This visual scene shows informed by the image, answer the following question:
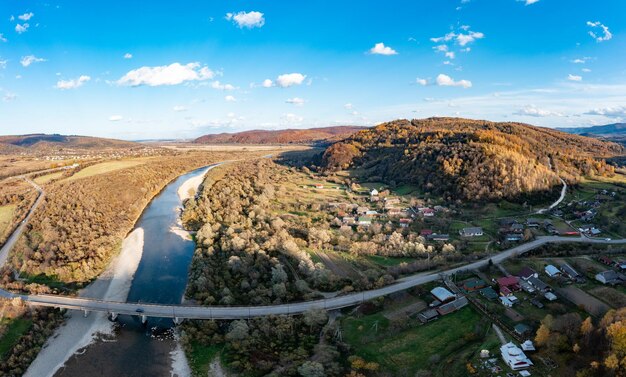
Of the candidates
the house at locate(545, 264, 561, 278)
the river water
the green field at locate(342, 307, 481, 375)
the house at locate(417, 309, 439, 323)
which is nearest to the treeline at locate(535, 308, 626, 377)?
the green field at locate(342, 307, 481, 375)

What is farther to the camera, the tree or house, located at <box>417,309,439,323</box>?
house, located at <box>417,309,439,323</box>

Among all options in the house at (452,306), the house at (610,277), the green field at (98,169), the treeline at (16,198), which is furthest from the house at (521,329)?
the green field at (98,169)

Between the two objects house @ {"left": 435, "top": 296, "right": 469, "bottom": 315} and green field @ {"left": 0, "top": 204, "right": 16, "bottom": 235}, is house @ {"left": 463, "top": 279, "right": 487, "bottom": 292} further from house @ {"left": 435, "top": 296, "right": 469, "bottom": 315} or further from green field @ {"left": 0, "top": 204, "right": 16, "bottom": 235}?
green field @ {"left": 0, "top": 204, "right": 16, "bottom": 235}

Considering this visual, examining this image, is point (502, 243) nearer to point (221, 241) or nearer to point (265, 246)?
point (265, 246)

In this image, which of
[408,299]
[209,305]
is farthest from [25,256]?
[408,299]

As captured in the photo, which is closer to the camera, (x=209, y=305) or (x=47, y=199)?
(x=209, y=305)

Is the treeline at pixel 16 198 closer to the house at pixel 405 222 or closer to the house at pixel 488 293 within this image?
the house at pixel 405 222
